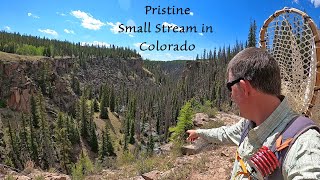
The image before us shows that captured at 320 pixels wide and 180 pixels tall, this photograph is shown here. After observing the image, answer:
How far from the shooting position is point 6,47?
353 feet

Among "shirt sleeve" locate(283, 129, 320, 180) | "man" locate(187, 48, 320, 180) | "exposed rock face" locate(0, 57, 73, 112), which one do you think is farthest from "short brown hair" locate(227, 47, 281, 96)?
"exposed rock face" locate(0, 57, 73, 112)

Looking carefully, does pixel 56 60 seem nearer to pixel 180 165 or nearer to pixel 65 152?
pixel 65 152

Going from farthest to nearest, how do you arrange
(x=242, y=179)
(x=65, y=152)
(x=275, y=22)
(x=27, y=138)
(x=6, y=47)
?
(x=6, y=47) → (x=27, y=138) → (x=65, y=152) → (x=275, y=22) → (x=242, y=179)

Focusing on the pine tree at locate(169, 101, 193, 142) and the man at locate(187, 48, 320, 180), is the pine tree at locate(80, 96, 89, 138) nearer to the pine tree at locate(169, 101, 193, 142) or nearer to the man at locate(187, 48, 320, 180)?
the pine tree at locate(169, 101, 193, 142)

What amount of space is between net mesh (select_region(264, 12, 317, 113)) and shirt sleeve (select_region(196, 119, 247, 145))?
474mm

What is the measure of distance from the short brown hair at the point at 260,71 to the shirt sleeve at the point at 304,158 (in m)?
0.36

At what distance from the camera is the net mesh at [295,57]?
2.42 metres

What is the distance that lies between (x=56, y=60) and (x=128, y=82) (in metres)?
49.8

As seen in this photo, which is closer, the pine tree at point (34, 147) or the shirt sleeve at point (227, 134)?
the shirt sleeve at point (227, 134)

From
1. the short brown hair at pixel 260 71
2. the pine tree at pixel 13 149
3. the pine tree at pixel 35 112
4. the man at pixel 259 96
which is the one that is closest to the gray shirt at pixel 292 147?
the man at pixel 259 96

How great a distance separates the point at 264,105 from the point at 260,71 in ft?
0.73

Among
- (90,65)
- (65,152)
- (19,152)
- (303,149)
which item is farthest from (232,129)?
(90,65)

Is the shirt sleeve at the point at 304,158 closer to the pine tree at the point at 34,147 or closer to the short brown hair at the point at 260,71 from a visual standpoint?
the short brown hair at the point at 260,71

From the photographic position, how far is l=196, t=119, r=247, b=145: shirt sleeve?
2738 mm
